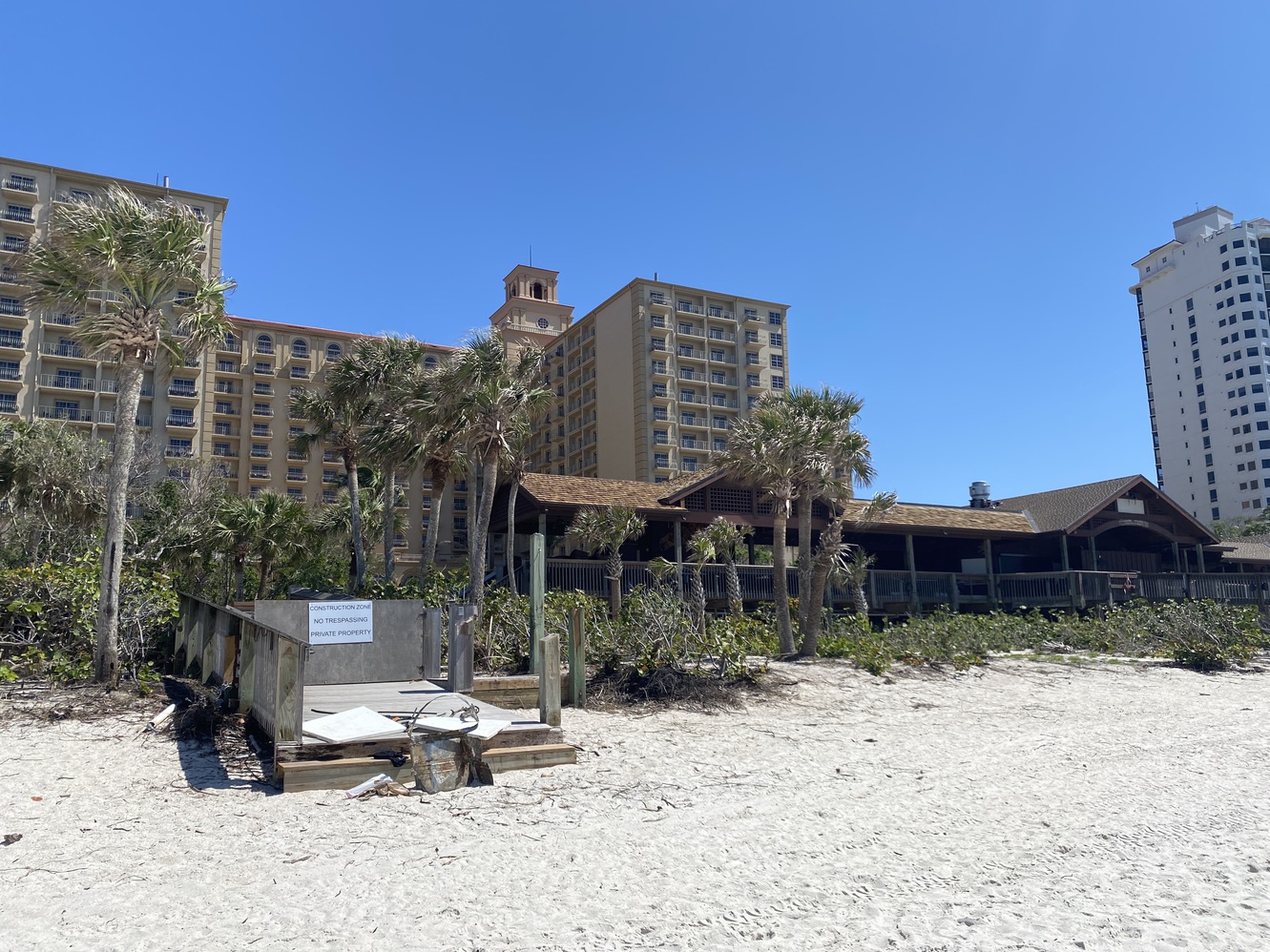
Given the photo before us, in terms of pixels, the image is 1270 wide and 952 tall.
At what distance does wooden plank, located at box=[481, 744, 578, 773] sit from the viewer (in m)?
8.59

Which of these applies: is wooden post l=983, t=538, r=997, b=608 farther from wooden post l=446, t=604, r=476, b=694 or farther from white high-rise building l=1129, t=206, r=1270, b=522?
white high-rise building l=1129, t=206, r=1270, b=522

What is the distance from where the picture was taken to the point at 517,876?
18.9ft

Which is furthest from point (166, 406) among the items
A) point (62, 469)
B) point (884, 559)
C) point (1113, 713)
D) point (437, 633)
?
point (1113, 713)

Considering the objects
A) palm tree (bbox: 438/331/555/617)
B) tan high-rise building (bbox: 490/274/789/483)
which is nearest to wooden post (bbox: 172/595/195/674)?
palm tree (bbox: 438/331/555/617)

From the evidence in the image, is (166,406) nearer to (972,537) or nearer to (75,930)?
(972,537)

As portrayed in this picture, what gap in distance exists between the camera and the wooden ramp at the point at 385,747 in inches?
303

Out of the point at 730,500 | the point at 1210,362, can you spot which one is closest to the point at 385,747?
the point at 730,500

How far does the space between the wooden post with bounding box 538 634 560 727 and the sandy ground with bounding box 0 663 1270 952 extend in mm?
596

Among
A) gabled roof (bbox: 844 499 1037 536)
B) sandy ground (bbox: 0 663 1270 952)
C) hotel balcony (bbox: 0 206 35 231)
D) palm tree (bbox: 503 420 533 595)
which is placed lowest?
sandy ground (bbox: 0 663 1270 952)

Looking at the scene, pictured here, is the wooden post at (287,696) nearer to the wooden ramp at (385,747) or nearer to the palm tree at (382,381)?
the wooden ramp at (385,747)

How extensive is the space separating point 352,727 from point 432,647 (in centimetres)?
448

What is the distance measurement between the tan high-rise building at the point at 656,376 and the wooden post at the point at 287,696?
6560cm

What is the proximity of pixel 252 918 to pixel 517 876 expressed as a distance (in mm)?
1612

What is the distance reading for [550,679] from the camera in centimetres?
956
